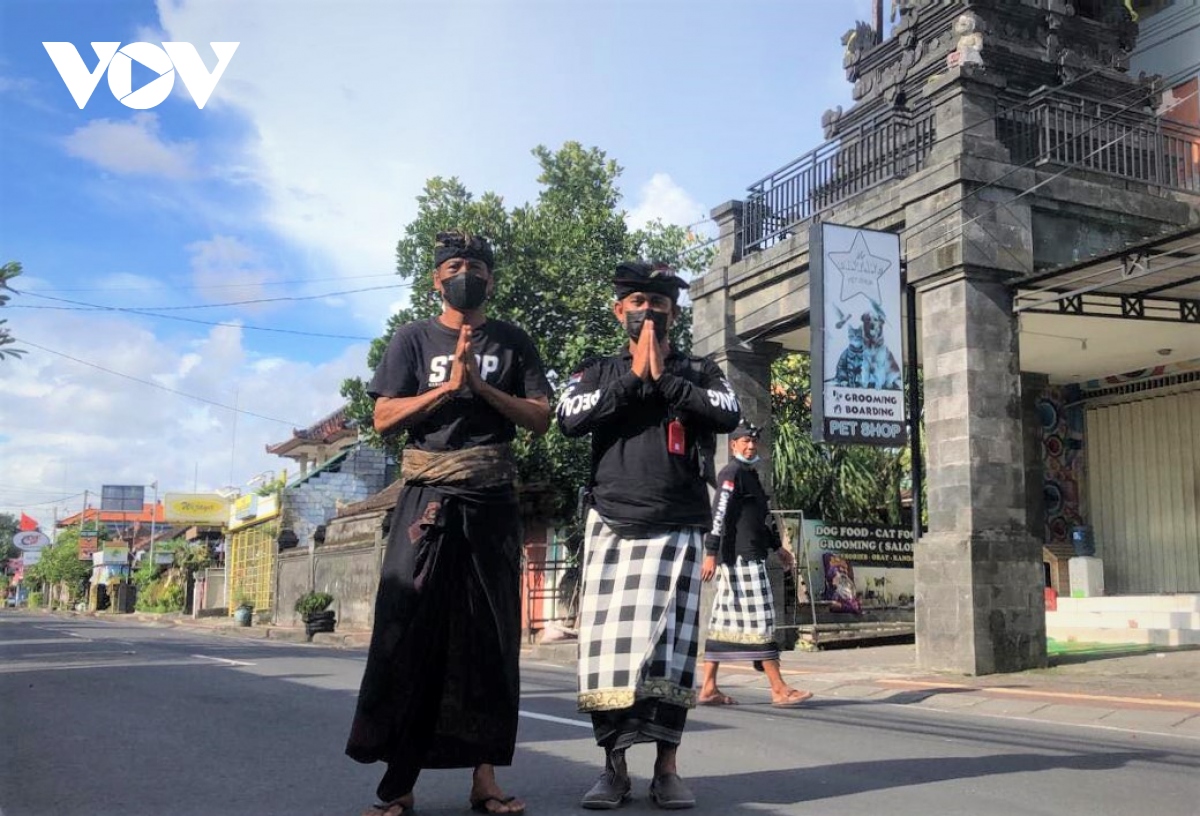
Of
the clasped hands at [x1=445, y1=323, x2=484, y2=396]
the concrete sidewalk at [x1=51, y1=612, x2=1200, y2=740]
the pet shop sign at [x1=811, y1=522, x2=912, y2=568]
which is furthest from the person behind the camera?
the pet shop sign at [x1=811, y1=522, x2=912, y2=568]

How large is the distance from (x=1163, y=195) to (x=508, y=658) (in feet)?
38.3

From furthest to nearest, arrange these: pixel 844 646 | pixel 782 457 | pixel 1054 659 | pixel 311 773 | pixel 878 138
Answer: pixel 782 457, pixel 844 646, pixel 878 138, pixel 1054 659, pixel 311 773

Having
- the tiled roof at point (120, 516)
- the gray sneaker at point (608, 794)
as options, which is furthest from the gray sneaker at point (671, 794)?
the tiled roof at point (120, 516)

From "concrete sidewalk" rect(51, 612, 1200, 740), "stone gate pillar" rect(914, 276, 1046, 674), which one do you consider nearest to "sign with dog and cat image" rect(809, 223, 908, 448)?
"stone gate pillar" rect(914, 276, 1046, 674)

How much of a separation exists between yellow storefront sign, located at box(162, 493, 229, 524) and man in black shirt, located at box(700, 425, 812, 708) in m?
54.9

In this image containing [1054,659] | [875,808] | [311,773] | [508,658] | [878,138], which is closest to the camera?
[508,658]

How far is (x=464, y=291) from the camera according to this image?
13.6ft

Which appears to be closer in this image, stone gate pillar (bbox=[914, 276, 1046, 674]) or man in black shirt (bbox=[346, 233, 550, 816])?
man in black shirt (bbox=[346, 233, 550, 816])

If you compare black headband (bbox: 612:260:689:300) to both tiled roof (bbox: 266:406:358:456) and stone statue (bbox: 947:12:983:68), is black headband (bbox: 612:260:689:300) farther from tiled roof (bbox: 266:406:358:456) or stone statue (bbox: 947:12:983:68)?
tiled roof (bbox: 266:406:358:456)

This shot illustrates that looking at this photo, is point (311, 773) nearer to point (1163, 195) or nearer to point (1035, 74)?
point (1163, 195)

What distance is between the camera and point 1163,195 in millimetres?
12773

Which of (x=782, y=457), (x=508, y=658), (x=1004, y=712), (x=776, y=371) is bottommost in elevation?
(x=1004, y=712)

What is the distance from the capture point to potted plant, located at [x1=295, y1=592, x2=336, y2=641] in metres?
24.1

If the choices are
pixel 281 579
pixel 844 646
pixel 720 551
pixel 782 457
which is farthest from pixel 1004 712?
pixel 281 579
